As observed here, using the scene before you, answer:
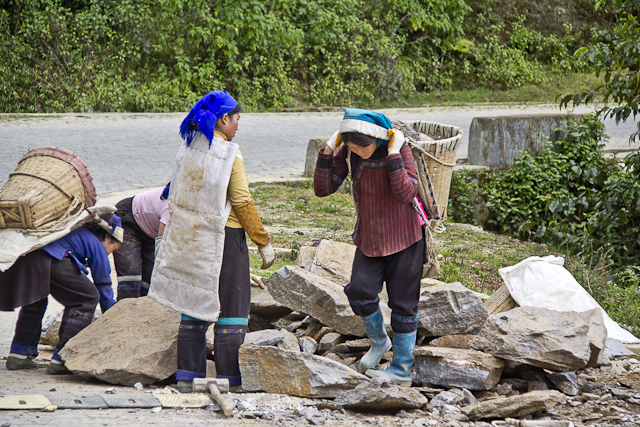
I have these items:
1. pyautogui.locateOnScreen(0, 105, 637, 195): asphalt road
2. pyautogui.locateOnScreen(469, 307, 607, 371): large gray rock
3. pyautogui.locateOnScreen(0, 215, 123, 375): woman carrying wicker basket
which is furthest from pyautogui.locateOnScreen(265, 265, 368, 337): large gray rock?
pyautogui.locateOnScreen(0, 105, 637, 195): asphalt road

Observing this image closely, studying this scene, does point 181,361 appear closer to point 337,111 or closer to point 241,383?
point 241,383

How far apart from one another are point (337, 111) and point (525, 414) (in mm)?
13053

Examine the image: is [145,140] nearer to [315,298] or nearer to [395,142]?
[315,298]

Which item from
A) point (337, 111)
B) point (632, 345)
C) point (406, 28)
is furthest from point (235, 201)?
point (406, 28)

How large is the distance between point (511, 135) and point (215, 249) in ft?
25.4

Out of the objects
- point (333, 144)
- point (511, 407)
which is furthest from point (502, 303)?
point (333, 144)

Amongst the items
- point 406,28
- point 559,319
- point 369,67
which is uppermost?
point 406,28

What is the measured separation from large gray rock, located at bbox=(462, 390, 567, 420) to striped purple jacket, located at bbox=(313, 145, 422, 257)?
35.3 inches

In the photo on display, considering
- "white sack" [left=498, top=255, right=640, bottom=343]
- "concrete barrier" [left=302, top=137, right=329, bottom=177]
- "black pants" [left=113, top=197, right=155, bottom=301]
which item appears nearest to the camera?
"black pants" [left=113, top=197, right=155, bottom=301]

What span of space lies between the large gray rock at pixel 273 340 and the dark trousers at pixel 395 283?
563 mm

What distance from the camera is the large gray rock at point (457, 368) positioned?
137 inches

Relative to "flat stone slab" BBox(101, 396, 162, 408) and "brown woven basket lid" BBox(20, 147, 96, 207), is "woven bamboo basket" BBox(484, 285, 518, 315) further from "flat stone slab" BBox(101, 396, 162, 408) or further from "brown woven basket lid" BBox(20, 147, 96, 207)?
"brown woven basket lid" BBox(20, 147, 96, 207)

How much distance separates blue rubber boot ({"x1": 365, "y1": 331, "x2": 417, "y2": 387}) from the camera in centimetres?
352

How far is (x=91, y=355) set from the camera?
12.0 ft
